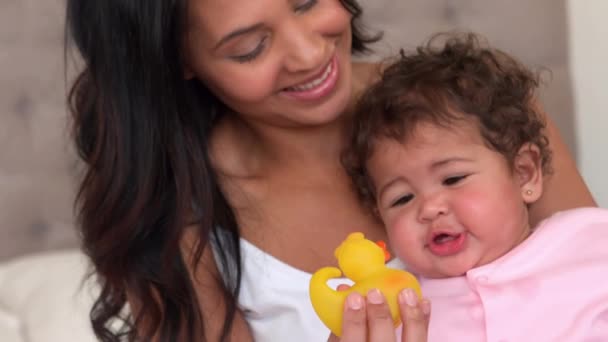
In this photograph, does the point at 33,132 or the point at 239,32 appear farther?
the point at 33,132

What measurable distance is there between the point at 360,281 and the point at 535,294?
0.37m

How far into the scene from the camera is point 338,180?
1.69 meters

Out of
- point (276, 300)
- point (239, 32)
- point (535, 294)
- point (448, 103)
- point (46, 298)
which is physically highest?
point (239, 32)

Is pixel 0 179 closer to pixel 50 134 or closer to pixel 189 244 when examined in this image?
pixel 50 134

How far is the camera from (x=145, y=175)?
157 centimetres

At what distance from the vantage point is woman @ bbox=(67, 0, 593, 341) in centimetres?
146

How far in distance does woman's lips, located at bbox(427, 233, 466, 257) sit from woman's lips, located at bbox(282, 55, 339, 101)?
0.32 metres

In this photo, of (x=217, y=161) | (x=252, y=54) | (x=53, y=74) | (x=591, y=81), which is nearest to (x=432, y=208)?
(x=252, y=54)

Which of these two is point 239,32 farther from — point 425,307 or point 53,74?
point 53,74

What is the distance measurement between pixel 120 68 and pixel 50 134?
985 mm

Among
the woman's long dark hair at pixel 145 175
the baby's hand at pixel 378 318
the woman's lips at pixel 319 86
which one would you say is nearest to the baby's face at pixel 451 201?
the woman's lips at pixel 319 86

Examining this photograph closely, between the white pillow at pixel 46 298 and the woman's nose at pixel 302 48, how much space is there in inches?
36.8

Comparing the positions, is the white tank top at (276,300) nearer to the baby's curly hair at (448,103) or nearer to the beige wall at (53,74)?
the baby's curly hair at (448,103)

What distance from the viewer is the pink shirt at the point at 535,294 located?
1330 millimetres
